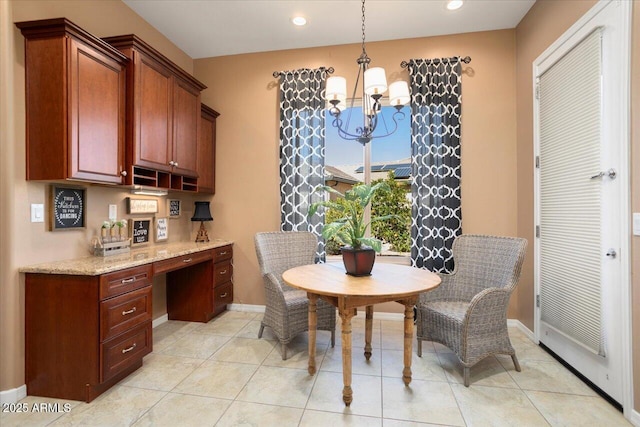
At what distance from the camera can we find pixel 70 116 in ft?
6.56

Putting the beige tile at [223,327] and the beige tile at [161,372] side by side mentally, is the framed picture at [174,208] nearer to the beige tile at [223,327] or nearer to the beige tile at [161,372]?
the beige tile at [223,327]

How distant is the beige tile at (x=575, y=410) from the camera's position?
1777mm

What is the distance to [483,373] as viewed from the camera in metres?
2.29

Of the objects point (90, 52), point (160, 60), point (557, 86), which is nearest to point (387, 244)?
point (557, 86)

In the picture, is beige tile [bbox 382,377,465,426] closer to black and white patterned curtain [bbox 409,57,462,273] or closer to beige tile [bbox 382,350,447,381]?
beige tile [bbox 382,350,447,381]

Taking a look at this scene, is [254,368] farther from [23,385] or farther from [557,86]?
[557,86]

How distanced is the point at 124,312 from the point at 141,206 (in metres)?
1.20

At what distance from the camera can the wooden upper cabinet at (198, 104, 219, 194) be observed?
11.5 ft

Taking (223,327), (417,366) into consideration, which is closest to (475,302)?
(417,366)

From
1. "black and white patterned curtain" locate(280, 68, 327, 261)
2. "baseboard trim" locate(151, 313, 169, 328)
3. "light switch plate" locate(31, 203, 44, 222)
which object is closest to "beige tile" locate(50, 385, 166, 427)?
"baseboard trim" locate(151, 313, 169, 328)

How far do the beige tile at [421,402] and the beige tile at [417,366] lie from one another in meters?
0.07

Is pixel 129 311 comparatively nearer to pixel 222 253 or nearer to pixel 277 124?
pixel 222 253

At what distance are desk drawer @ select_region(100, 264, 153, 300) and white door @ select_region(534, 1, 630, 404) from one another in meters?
3.25

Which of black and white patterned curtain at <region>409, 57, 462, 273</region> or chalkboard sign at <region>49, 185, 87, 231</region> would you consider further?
black and white patterned curtain at <region>409, 57, 462, 273</region>
